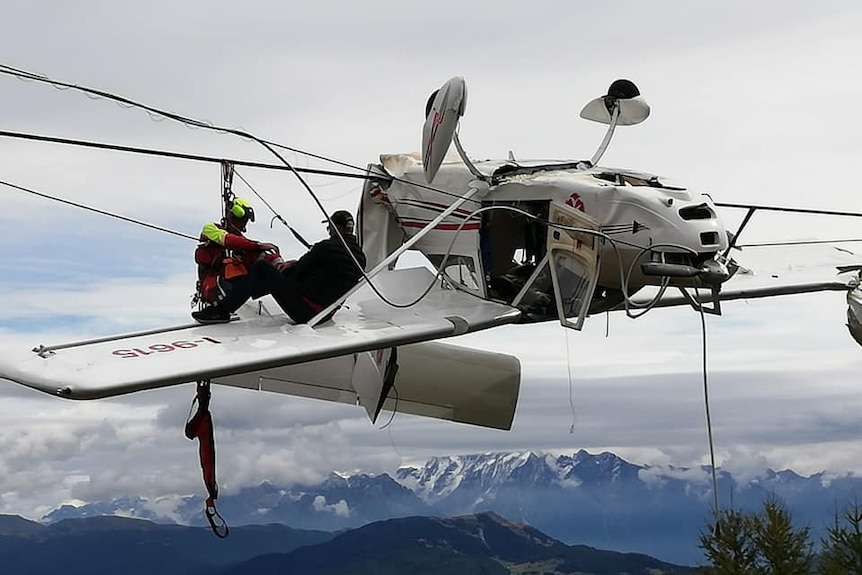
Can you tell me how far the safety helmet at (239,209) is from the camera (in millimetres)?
13969

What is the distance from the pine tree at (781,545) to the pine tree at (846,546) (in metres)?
0.72

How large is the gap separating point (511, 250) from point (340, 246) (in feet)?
7.46

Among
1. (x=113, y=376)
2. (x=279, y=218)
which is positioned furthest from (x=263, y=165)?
(x=113, y=376)

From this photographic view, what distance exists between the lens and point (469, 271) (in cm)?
1514

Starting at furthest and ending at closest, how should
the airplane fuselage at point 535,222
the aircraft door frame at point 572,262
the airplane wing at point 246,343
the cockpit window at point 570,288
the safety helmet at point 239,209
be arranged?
the safety helmet at point 239,209 < the cockpit window at point 570,288 < the aircraft door frame at point 572,262 < the airplane fuselage at point 535,222 < the airplane wing at point 246,343

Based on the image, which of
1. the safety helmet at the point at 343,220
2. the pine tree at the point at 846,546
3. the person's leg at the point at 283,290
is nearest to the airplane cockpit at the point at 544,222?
the safety helmet at the point at 343,220

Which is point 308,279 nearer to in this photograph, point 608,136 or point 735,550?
point 608,136

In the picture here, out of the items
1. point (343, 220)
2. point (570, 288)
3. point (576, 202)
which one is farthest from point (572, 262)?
point (343, 220)

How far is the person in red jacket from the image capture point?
13805 mm

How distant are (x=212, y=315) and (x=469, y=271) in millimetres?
3337

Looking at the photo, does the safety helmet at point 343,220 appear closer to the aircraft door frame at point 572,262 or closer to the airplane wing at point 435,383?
the aircraft door frame at point 572,262

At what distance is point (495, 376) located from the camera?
62.5 ft

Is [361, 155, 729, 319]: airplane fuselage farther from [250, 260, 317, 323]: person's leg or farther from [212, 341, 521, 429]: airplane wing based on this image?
[212, 341, 521, 429]: airplane wing

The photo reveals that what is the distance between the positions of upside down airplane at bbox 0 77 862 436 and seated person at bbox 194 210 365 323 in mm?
201
